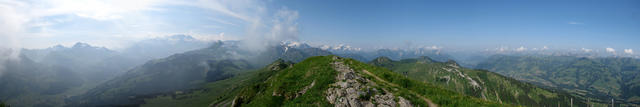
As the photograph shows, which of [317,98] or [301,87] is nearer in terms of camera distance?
[317,98]

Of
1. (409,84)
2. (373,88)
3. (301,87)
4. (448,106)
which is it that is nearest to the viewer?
(448,106)

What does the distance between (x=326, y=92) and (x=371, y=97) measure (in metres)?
6.56

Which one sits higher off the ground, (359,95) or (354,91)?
(354,91)

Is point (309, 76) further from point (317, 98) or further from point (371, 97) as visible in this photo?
point (371, 97)

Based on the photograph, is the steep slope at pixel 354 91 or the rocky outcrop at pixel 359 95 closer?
the rocky outcrop at pixel 359 95

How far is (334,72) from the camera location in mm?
37469

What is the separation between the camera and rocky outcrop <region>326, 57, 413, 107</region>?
26.8 metres

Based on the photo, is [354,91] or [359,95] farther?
[354,91]

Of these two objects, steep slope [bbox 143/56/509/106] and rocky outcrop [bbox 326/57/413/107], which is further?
steep slope [bbox 143/56/509/106]

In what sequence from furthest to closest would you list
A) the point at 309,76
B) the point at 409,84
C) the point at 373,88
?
the point at 309,76 < the point at 409,84 < the point at 373,88

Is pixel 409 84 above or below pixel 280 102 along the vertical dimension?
above

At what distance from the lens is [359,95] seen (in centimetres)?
2833

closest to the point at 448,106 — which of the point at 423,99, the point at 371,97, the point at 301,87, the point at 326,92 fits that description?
the point at 423,99

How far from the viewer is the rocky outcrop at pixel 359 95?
26.8 metres
